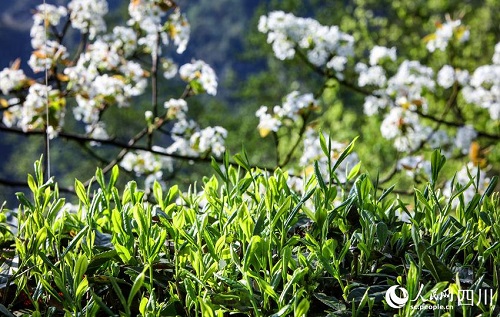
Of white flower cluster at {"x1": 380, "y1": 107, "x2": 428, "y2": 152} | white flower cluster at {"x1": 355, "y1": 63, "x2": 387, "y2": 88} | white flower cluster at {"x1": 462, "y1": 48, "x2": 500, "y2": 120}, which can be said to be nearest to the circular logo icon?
white flower cluster at {"x1": 380, "y1": 107, "x2": 428, "y2": 152}

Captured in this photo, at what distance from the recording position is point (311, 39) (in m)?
4.20

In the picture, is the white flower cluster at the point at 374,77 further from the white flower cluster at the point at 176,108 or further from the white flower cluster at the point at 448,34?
the white flower cluster at the point at 176,108

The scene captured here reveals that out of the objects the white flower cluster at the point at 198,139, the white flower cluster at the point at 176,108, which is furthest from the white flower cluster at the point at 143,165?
the white flower cluster at the point at 176,108

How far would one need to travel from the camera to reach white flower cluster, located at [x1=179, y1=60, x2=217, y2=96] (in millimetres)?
3596

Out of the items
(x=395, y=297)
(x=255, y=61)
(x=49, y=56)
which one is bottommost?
(x=255, y=61)

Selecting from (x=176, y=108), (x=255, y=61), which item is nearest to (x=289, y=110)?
(x=176, y=108)

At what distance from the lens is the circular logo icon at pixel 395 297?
0.80m

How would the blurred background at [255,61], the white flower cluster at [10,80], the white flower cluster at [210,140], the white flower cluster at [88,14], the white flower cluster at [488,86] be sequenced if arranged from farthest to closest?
the blurred background at [255,61]
the white flower cluster at [488,86]
the white flower cluster at [88,14]
the white flower cluster at [210,140]
the white flower cluster at [10,80]

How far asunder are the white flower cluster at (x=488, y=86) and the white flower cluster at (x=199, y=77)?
243 cm

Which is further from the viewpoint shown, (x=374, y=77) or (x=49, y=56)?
(x=374, y=77)

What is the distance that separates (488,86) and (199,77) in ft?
9.72

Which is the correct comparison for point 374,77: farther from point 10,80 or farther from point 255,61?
point 255,61

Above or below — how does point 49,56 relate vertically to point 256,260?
above

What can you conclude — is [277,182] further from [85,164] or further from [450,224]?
[85,164]
